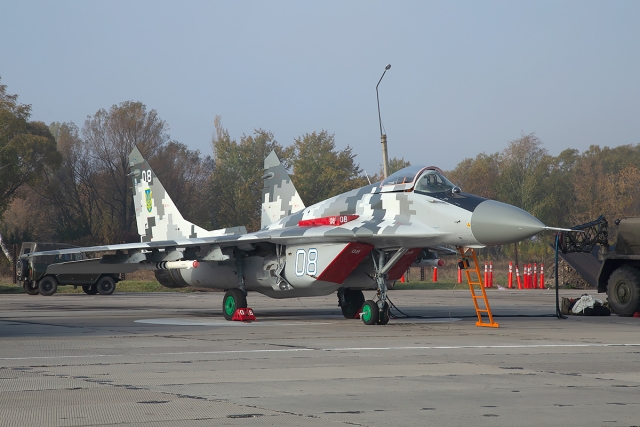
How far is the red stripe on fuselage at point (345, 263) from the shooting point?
14406mm

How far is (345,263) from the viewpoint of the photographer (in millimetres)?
14539

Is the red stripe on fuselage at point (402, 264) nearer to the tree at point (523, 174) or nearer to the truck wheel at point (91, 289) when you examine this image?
the truck wheel at point (91, 289)

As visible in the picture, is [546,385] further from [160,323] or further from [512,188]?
[512,188]

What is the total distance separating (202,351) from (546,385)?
184 inches

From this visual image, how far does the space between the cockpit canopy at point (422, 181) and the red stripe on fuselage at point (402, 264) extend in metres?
1.50

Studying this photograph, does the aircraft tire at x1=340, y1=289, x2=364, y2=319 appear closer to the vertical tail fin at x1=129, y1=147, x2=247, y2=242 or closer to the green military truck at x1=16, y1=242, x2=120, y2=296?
the vertical tail fin at x1=129, y1=147, x2=247, y2=242

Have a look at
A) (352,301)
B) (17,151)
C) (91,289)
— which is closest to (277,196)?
(352,301)

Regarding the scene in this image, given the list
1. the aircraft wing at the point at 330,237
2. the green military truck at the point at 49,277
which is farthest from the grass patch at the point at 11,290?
the aircraft wing at the point at 330,237

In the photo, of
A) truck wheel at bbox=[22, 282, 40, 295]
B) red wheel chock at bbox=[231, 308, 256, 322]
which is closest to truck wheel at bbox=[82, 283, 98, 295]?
truck wheel at bbox=[22, 282, 40, 295]

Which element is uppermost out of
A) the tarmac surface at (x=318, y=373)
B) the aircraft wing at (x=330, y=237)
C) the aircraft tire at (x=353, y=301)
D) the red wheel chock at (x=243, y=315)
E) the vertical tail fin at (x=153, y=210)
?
the vertical tail fin at (x=153, y=210)

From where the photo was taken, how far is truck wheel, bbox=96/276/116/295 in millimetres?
28844

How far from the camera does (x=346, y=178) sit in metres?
61.7

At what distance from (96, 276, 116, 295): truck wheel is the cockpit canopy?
17.5 m

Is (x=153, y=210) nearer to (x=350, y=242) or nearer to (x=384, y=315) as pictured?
(x=350, y=242)
